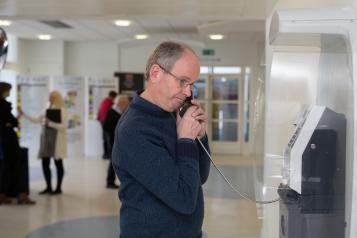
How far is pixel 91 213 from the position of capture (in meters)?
5.54

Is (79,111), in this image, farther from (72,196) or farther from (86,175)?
(72,196)

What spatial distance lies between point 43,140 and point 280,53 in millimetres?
5029

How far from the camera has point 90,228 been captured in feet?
16.1

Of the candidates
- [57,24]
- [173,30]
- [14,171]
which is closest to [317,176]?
[14,171]

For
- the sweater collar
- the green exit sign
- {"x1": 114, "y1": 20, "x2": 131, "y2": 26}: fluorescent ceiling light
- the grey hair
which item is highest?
{"x1": 114, "y1": 20, "x2": 131, "y2": 26}: fluorescent ceiling light

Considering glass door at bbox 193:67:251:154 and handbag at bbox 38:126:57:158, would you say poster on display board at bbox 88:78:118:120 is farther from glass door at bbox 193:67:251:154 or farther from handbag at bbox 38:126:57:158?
handbag at bbox 38:126:57:158

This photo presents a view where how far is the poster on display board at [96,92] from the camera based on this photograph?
Result: 10891mm

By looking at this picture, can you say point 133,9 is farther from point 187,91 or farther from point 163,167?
point 163,167

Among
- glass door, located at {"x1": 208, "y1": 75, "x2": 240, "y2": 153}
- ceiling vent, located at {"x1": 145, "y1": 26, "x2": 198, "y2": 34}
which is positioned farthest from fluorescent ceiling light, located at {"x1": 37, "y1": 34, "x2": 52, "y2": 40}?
glass door, located at {"x1": 208, "y1": 75, "x2": 240, "y2": 153}

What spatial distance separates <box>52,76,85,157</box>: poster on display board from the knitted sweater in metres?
9.24

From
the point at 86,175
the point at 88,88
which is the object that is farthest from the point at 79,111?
the point at 86,175

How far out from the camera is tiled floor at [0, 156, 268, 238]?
475cm

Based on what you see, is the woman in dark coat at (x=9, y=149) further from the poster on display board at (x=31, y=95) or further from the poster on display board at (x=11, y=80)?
the poster on display board at (x=11, y=80)

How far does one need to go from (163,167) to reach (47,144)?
5.20m
